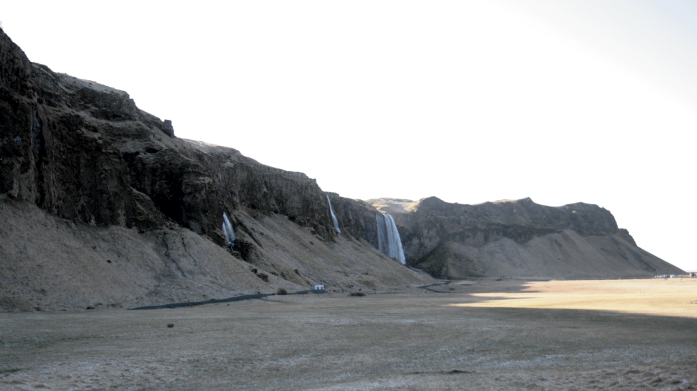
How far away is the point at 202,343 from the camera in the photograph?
1376cm

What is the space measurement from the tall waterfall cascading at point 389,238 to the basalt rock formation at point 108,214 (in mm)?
37435

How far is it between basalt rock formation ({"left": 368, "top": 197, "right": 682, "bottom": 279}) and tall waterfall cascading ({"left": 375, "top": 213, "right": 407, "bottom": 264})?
3.65 meters

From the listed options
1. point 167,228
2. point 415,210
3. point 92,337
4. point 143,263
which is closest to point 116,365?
point 92,337

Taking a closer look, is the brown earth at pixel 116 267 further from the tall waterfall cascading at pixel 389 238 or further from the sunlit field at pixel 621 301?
the tall waterfall cascading at pixel 389 238

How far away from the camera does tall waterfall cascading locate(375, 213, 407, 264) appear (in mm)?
96175

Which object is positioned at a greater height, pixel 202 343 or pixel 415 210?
pixel 415 210

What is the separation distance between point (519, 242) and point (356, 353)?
99.2 meters

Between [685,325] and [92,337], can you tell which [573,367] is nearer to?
[685,325]

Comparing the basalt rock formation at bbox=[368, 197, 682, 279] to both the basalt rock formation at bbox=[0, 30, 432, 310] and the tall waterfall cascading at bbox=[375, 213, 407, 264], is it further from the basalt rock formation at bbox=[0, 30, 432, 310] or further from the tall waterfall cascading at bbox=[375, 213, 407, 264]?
the basalt rock formation at bbox=[0, 30, 432, 310]

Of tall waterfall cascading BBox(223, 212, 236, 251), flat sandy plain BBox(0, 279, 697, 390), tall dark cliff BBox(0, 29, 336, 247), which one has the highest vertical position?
tall dark cliff BBox(0, 29, 336, 247)

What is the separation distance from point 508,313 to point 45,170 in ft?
96.3

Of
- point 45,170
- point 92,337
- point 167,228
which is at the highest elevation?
point 45,170

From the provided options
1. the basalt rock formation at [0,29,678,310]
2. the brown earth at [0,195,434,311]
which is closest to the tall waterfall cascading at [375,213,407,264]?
the basalt rock formation at [0,29,678,310]

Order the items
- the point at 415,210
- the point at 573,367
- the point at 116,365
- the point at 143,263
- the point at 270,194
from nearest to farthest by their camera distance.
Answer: the point at 573,367 → the point at 116,365 → the point at 143,263 → the point at 270,194 → the point at 415,210
